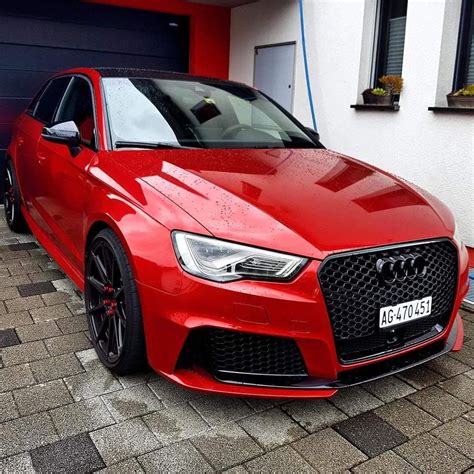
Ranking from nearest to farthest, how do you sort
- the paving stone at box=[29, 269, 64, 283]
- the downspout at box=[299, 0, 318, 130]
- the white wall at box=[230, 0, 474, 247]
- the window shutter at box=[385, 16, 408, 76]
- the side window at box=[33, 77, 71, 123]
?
the paving stone at box=[29, 269, 64, 283] → the side window at box=[33, 77, 71, 123] → the white wall at box=[230, 0, 474, 247] → the window shutter at box=[385, 16, 408, 76] → the downspout at box=[299, 0, 318, 130]

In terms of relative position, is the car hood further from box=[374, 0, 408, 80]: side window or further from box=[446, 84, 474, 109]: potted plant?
box=[374, 0, 408, 80]: side window

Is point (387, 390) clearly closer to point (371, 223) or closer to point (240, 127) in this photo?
point (371, 223)

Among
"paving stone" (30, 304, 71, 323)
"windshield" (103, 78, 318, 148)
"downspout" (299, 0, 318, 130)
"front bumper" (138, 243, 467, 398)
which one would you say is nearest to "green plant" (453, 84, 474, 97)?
"windshield" (103, 78, 318, 148)

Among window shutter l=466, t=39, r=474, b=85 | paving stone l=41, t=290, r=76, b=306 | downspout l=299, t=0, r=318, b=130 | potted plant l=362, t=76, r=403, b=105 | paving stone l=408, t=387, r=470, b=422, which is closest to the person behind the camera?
paving stone l=408, t=387, r=470, b=422

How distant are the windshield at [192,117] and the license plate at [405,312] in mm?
1403

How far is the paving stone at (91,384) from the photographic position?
2482mm

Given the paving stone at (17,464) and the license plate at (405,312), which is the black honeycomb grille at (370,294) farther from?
the paving stone at (17,464)

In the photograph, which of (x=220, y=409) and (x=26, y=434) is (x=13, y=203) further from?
(x=220, y=409)

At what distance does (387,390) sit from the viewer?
2.59 metres

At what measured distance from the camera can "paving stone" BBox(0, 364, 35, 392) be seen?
2529mm

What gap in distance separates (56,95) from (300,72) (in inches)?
121

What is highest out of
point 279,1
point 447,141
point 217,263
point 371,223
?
point 279,1

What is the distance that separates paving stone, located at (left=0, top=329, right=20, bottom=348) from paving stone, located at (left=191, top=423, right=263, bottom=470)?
1327 mm

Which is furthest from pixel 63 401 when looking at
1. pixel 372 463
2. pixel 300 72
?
pixel 300 72
